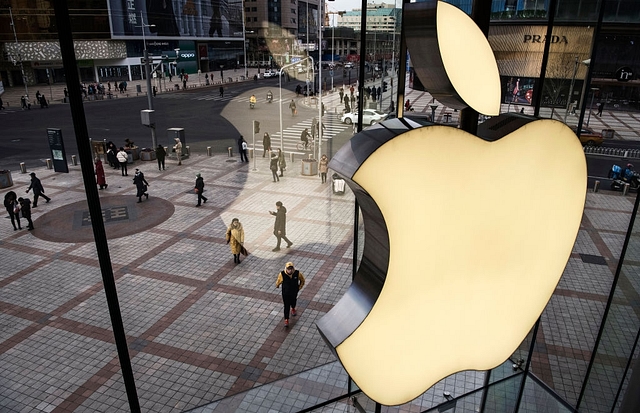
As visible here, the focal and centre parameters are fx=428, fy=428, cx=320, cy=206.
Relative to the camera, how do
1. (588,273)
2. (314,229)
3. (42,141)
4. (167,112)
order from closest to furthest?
1. (588,273)
2. (314,229)
3. (42,141)
4. (167,112)

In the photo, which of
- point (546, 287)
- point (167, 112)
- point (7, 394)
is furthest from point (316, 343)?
point (167, 112)

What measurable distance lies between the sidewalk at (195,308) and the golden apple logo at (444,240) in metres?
5.14

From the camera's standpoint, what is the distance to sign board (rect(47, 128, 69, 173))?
18297 millimetres

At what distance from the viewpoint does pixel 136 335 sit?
30.7 ft

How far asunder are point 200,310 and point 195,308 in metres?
0.16

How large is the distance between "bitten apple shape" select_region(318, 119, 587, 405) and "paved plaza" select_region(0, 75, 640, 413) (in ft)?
16.7

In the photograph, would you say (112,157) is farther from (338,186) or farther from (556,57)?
(556,57)

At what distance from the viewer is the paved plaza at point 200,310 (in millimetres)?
7830

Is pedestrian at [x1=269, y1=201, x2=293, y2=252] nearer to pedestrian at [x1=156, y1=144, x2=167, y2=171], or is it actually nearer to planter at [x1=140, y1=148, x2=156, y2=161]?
pedestrian at [x1=156, y1=144, x2=167, y2=171]

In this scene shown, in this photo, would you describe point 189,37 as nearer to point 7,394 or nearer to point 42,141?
point 42,141

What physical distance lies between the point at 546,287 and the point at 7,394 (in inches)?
359

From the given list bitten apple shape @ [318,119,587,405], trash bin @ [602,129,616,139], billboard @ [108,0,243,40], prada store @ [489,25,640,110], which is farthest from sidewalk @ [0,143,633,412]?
billboard @ [108,0,243,40]

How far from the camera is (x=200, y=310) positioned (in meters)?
10.3

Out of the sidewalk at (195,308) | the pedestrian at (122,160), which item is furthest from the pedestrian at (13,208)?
the pedestrian at (122,160)
